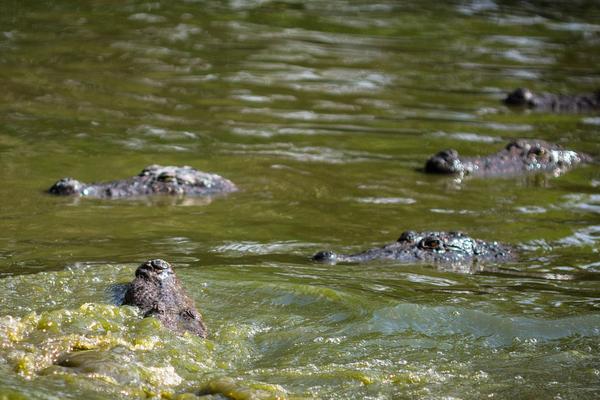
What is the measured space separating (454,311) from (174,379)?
8.59 feet

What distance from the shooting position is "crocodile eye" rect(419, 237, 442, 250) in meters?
10.4

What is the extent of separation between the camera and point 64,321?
7082 millimetres

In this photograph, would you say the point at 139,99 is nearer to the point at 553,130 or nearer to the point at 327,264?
the point at 553,130

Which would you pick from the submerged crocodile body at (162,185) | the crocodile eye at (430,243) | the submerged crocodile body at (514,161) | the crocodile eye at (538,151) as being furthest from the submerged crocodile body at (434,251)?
the crocodile eye at (538,151)

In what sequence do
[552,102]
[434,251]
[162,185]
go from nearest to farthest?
[434,251] → [162,185] → [552,102]

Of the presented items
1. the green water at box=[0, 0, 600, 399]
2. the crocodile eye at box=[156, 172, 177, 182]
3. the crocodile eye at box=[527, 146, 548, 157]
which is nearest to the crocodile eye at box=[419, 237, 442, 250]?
the green water at box=[0, 0, 600, 399]

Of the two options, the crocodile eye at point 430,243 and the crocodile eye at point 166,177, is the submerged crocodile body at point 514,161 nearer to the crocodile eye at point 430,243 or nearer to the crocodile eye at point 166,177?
the crocodile eye at point 166,177

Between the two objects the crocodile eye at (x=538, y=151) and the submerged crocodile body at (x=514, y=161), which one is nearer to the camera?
the submerged crocodile body at (x=514, y=161)

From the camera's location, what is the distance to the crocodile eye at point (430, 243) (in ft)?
34.0

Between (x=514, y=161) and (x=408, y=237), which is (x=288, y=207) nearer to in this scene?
(x=408, y=237)

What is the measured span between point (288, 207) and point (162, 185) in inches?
58.8

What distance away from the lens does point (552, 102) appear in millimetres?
20062

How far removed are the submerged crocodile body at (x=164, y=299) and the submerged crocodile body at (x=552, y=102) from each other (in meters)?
13.1

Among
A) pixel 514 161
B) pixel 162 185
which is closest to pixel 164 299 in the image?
pixel 162 185
